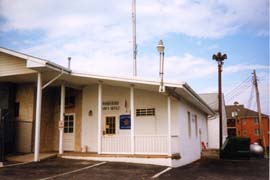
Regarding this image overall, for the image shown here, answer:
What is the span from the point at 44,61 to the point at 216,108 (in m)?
Answer: 22.4

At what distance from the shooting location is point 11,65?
11.9 metres

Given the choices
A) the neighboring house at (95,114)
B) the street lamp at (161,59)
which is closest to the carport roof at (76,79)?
the neighboring house at (95,114)

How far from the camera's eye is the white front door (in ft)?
45.7

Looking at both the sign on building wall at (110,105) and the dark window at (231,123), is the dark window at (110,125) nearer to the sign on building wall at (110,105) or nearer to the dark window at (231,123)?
the sign on building wall at (110,105)

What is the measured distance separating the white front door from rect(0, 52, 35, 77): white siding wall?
353 cm

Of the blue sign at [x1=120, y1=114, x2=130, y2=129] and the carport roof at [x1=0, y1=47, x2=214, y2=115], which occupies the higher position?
the carport roof at [x1=0, y1=47, x2=214, y2=115]

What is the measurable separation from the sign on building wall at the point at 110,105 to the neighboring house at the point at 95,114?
0.15 feet

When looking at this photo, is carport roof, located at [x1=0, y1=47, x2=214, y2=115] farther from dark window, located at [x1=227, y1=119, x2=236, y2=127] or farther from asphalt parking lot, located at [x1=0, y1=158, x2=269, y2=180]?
dark window, located at [x1=227, y1=119, x2=236, y2=127]

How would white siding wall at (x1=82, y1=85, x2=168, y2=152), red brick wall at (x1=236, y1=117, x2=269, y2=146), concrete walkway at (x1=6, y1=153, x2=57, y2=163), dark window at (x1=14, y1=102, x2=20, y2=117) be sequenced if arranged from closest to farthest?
concrete walkway at (x1=6, y1=153, x2=57, y2=163)
white siding wall at (x1=82, y1=85, x2=168, y2=152)
dark window at (x1=14, y1=102, x2=20, y2=117)
red brick wall at (x1=236, y1=117, x2=269, y2=146)

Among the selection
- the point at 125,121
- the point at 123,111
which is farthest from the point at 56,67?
the point at 125,121

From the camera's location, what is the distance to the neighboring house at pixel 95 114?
37.3ft

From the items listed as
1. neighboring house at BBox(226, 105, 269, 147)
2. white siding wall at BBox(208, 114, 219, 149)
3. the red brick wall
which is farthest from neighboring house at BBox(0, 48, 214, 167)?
the red brick wall

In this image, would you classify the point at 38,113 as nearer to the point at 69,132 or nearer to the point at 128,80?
the point at 69,132

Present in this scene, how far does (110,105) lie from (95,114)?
85 centimetres
